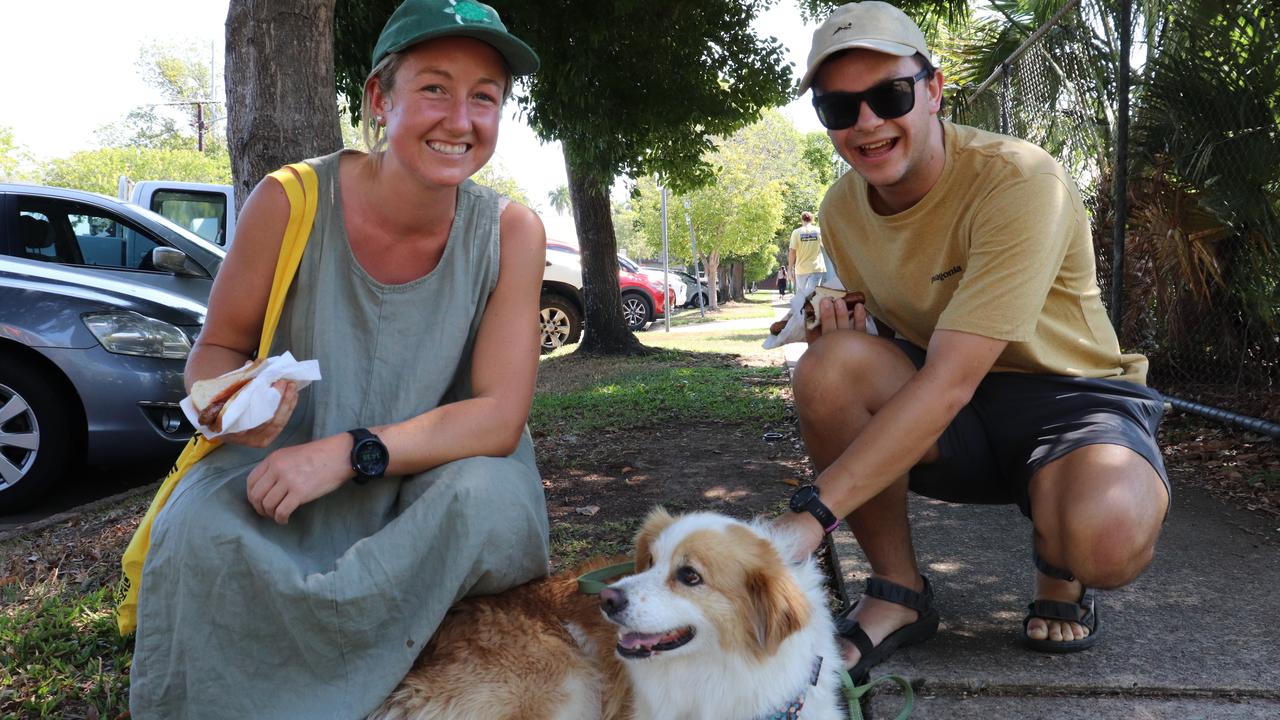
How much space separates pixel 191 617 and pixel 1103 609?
2.91 meters

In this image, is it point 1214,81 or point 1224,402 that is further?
point 1224,402

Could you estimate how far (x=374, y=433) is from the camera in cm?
224

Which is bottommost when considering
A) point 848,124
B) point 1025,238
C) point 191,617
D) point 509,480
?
point 191,617

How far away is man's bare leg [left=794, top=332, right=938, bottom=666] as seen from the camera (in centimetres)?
293

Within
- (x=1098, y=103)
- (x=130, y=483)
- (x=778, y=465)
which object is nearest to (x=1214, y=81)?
(x=1098, y=103)

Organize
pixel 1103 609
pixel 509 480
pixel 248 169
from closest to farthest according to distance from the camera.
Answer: pixel 509 480
pixel 1103 609
pixel 248 169

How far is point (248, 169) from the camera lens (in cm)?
406

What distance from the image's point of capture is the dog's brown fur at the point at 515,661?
2131mm

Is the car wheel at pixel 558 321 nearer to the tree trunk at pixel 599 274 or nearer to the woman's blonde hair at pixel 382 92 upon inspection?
the tree trunk at pixel 599 274

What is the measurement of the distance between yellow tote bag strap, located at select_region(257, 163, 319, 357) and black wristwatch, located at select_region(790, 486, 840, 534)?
1.53 meters

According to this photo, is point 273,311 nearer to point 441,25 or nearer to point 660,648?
point 441,25

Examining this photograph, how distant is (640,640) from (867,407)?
124 cm

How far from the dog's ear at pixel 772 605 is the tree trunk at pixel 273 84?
122 inches

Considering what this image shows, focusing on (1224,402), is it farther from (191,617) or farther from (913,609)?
(191,617)
